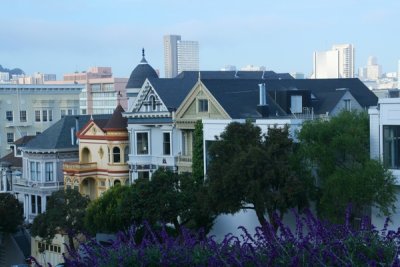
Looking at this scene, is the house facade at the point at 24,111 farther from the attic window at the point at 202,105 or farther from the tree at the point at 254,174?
the tree at the point at 254,174

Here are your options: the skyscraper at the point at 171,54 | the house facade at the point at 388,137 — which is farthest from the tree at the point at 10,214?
the skyscraper at the point at 171,54

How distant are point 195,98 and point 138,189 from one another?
7595mm

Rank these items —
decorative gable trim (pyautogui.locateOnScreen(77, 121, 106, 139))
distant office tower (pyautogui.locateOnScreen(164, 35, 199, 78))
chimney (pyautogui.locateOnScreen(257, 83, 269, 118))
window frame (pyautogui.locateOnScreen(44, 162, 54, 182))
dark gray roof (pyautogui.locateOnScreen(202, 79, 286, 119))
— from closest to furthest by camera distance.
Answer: dark gray roof (pyautogui.locateOnScreen(202, 79, 286, 119)) → chimney (pyautogui.locateOnScreen(257, 83, 269, 118)) → decorative gable trim (pyautogui.locateOnScreen(77, 121, 106, 139)) → window frame (pyautogui.locateOnScreen(44, 162, 54, 182)) → distant office tower (pyautogui.locateOnScreen(164, 35, 199, 78))

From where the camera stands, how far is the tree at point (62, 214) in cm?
4312

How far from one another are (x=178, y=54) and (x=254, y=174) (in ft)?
414

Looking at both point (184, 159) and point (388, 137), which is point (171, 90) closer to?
point (184, 159)

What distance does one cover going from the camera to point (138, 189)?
119 feet

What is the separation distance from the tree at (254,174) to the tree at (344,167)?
3.43 feet

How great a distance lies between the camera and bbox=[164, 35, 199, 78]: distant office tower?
15262 cm

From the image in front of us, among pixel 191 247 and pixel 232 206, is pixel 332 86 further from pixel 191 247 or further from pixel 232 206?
pixel 191 247

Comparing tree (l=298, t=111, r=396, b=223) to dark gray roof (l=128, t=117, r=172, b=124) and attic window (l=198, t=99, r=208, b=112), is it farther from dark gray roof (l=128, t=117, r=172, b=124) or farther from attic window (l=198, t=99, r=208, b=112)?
dark gray roof (l=128, t=117, r=172, b=124)

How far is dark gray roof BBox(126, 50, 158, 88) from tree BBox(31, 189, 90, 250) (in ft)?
31.1

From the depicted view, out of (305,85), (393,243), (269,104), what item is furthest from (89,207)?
(393,243)

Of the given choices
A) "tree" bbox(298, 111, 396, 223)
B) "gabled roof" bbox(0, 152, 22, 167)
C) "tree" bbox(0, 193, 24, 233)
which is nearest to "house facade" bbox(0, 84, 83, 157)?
"gabled roof" bbox(0, 152, 22, 167)
